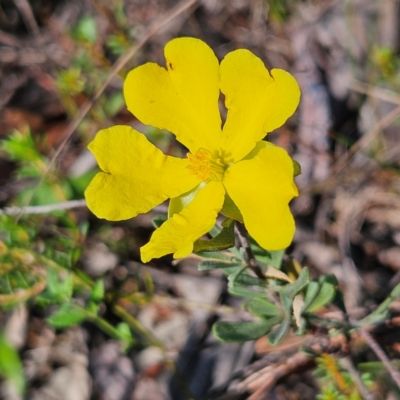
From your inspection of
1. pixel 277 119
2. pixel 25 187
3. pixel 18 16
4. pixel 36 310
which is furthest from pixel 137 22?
pixel 277 119

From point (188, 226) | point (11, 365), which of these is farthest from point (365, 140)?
point (11, 365)

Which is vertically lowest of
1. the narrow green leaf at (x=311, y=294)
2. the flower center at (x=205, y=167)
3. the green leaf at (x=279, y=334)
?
the green leaf at (x=279, y=334)

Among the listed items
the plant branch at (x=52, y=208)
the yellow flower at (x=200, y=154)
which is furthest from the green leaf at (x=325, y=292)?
the plant branch at (x=52, y=208)

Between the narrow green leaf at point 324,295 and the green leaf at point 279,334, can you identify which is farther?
the narrow green leaf at point 324,295

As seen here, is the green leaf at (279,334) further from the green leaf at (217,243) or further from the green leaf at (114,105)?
the green leaf at (114,105)

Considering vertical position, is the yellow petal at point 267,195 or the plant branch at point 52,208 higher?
the yellow petal at point 267,195

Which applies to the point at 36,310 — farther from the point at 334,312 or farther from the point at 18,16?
the point at 18,16

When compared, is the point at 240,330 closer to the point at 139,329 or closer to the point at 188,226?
the point at 188,226
